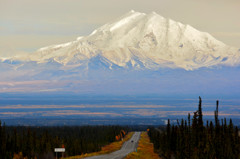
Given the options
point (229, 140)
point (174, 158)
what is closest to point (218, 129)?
point (229, 140)

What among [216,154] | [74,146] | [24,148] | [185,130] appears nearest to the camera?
[216,154]

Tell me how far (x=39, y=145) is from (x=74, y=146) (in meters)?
12.5

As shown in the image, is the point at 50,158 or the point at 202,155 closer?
the point at 202,155

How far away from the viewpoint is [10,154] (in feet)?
432

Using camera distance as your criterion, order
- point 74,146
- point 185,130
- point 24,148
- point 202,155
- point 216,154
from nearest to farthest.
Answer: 1. point 202,155
2. point 216,154
3. point 185,130
4. point 24,148
5. point 74,146

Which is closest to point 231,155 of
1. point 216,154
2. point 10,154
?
point 216,154

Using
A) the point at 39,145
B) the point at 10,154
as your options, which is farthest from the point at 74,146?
the point at 10,154

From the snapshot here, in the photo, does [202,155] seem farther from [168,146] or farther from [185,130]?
[168,146]

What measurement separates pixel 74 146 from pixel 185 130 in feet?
144

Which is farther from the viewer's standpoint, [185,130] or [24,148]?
[24,148]

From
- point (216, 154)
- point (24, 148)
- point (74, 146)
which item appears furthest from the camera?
point (74, 146)

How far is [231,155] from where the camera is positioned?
358 ft

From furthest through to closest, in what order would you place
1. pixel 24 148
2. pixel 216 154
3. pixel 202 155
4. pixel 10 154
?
1. pixel 24 148
2. pixel 10 154
3. pixel 216 154
4. pixel 202 155

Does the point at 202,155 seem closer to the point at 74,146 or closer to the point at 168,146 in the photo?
the point at 168,146
